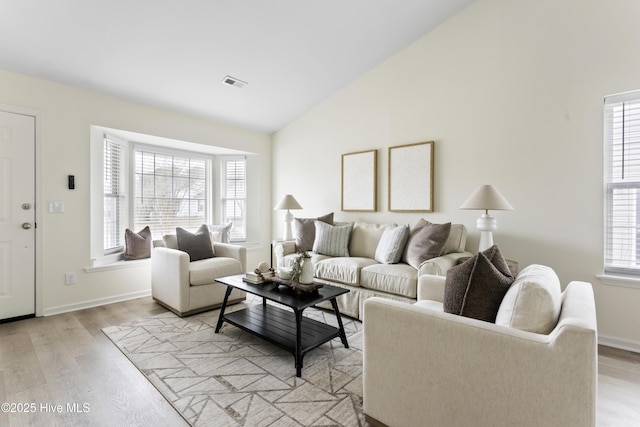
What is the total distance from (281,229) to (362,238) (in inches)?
71.4

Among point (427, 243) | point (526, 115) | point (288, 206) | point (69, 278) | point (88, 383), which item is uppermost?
point (526, 115)

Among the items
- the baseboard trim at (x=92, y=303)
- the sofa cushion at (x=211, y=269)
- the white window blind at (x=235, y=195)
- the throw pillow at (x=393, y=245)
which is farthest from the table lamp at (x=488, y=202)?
the baseboard trim at (x=92, y=303)

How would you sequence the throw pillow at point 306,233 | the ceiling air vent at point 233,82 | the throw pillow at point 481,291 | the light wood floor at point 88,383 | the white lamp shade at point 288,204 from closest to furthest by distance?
the throw pillow at point 481,291 → the light wood floor at point 88,383 → the ceiling air vent at point 233,82 → the throw pillow at point 306,233 → the white lamp shade at point 288,204

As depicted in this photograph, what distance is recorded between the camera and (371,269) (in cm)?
300

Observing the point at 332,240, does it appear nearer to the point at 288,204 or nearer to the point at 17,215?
the point at 288,204

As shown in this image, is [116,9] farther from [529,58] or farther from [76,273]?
[529,58]

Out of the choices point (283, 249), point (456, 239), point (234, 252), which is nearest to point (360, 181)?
point (283, 249)

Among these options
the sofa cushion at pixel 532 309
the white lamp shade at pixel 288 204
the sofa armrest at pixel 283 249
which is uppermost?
the white lamp shade at pixel 288 204

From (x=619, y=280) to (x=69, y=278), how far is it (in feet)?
17.1

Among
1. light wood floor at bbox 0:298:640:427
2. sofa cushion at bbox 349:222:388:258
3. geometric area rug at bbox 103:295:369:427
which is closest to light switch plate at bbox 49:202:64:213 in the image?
light wood floor at bbox 0:298:640:427

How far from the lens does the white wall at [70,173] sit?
10.1ft

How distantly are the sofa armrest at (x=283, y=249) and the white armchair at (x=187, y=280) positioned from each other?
46 centimetres

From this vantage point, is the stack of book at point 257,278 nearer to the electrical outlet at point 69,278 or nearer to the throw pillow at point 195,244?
the throw pillow at point 195,244

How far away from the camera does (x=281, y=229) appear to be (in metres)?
5.15
